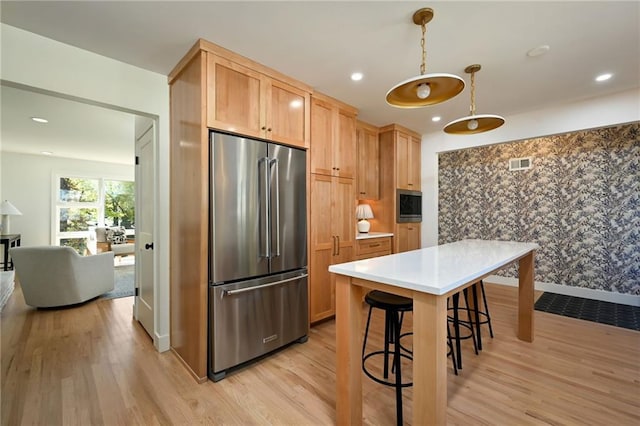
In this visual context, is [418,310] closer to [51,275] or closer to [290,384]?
[290,384]

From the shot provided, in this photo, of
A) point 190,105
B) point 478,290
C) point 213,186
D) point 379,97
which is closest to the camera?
point 213,186

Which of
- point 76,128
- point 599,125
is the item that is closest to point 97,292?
point 76,128

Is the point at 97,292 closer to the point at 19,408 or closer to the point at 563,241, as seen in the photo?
the point at 19,408

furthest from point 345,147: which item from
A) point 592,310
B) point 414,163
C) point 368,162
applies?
point 592,310

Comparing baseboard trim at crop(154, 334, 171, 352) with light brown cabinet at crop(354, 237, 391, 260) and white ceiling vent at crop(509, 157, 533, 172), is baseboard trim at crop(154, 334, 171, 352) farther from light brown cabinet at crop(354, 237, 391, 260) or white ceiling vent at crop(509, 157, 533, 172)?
white ceiling vent at crop(509, 157, 533, 172)

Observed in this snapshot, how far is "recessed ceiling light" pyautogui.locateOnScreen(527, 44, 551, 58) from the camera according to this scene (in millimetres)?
2181

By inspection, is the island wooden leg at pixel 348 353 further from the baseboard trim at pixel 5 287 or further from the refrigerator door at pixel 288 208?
the baseboard trim at pixel 5 287

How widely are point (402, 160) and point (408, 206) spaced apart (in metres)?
0.76

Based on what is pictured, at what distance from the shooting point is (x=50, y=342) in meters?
2.66

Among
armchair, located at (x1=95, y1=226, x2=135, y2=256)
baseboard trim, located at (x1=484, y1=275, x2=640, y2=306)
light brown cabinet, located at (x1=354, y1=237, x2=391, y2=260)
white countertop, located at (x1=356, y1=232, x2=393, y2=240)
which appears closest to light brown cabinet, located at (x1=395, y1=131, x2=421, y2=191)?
white countertop, located at (x1=356, y1=232, x2=393, y2=240)

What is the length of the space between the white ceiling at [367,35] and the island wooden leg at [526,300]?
5.89 ft

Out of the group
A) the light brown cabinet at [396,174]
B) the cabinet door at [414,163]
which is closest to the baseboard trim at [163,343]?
the light brown cabinet at [396,174]

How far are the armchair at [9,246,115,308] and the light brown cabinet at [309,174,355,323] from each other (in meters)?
3.22

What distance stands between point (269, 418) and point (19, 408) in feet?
5.31
